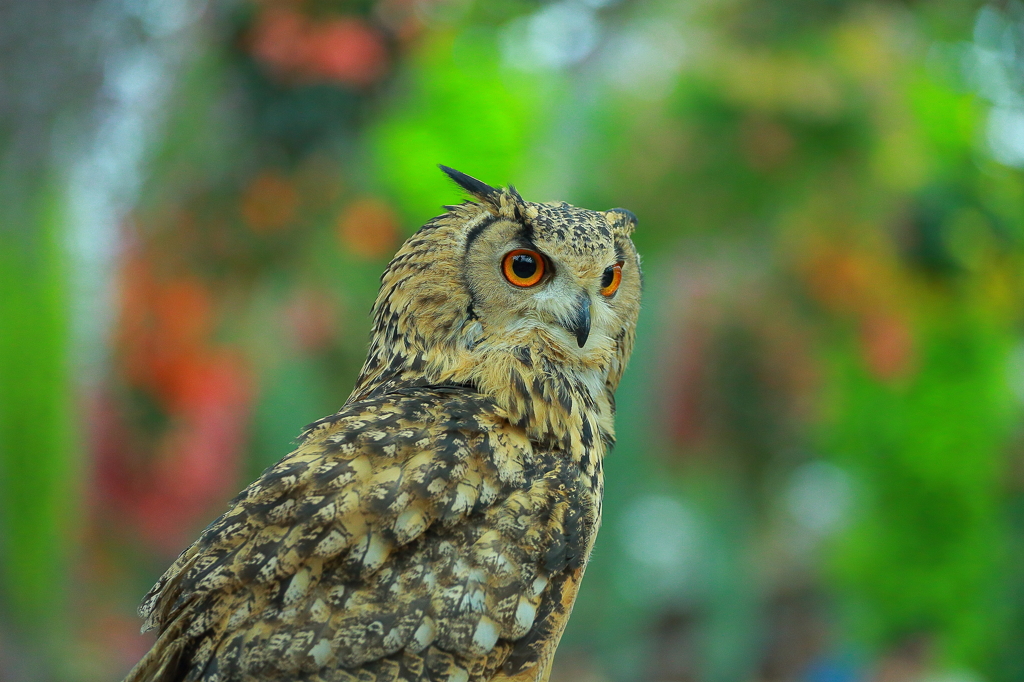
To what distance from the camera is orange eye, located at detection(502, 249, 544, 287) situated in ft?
4.55

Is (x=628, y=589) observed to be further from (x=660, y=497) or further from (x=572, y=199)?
(x=572, y=199)

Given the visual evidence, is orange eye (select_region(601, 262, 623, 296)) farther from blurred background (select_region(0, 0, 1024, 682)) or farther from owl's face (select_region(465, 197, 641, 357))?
blurred background (select_region(0, 0, 1024, 682))

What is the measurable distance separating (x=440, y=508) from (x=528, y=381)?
30 cm

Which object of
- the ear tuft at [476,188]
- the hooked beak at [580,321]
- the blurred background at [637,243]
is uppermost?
the blurred background at [637,243]

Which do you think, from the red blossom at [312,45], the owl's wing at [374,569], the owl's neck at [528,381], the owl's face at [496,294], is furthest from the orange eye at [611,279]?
the red blossom at [312,45]

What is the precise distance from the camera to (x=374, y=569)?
1.10 m

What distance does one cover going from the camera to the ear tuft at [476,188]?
1.40 metres

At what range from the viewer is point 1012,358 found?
5.77 meters

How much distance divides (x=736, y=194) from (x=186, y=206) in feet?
10.4

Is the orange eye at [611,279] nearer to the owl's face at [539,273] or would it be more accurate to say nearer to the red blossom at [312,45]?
the owl's face at [539,273]

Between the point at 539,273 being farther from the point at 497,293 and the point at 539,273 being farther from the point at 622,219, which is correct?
the point at 622,219

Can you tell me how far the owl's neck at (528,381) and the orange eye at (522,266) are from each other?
0.10 meters

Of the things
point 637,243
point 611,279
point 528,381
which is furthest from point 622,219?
point 637,243

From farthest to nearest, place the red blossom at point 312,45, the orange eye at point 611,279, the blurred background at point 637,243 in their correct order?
the blurred background at point 637,243 < the red blossom at point 312,45 < the orange eye at point 611,279
